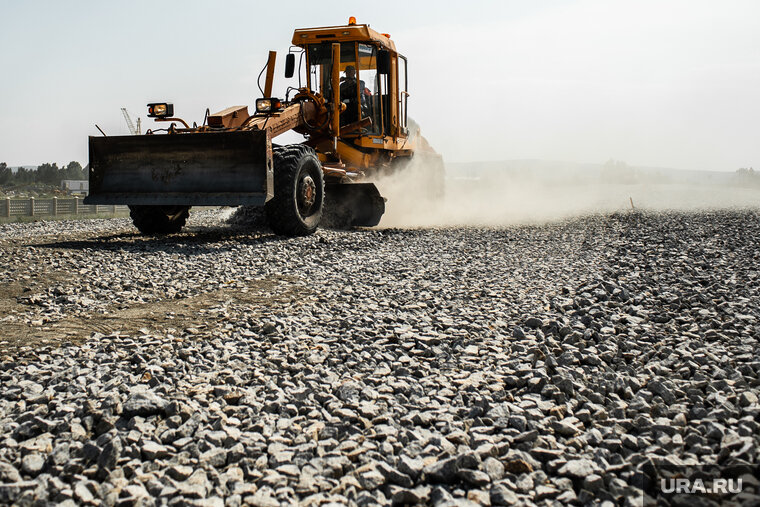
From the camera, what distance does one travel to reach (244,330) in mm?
4832

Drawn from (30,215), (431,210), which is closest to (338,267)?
(431,210)

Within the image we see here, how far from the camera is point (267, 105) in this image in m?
10.6

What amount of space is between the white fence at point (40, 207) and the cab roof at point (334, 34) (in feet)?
35.1

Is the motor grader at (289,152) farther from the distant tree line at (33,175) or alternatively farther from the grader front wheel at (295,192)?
the distant tree line at (33,175)

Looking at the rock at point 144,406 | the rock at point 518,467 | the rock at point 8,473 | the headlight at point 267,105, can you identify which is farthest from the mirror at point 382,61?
the rock at point 8,473

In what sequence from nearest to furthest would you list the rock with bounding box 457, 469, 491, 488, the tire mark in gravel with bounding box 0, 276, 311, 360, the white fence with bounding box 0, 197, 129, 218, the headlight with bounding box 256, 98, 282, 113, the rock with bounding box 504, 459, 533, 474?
1. the rock with bounding box 457, 469, 491, 488
2. the rock with bounding box 504, 459, 533, 474
3. the tire mark in gravel with bounding box 0, 276, 311, 360
4. the headlight with bounding box 256, 98, 282, 113
5. the white fence with bounding box 0, 197, 129, 218

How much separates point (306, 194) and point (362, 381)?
23.4 feet

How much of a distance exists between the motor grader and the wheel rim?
0.06 feet

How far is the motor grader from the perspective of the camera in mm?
9539

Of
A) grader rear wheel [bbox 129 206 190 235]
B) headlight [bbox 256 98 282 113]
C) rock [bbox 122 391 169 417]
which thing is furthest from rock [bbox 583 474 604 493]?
grader rear wheel [bbox 129 206 190 235]

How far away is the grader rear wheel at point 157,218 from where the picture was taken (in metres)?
10.9

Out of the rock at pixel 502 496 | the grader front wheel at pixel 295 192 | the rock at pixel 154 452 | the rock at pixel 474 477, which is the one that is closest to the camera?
the rock at pixel 502 496

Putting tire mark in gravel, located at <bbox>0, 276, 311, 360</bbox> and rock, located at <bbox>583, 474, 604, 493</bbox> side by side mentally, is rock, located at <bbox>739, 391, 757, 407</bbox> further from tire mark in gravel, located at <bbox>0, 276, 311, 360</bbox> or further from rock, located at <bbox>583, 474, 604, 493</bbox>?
tire mark in gravel, located at <bbox>0, 276, 311, 360</bbox>

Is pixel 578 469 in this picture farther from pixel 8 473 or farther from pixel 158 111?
pixel 158 111
